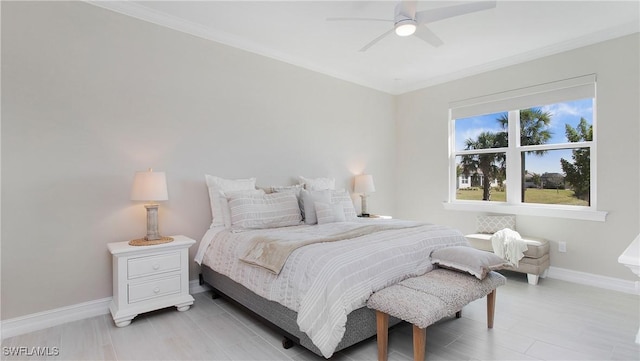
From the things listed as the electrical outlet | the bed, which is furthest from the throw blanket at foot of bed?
the electrical outlet

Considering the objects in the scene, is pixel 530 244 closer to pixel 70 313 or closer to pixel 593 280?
pixel 593 280

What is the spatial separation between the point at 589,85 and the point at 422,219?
273 centimetres

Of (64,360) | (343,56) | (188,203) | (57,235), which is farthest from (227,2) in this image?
(64,360)

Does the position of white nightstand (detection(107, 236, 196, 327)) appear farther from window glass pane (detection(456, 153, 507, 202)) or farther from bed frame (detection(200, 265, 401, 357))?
window glass pane (detection(456, 153, 507, 202))

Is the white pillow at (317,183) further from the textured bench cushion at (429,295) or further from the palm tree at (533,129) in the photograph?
the palm tree at (533,129)

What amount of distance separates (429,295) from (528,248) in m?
2.30

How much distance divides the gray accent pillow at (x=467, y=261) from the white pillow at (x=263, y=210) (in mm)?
1443

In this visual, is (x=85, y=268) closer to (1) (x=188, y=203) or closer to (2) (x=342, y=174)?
(1) (x=188, y=203)

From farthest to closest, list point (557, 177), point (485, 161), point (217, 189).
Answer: point (485, 161) → point (557, 177) → point (217, 189)

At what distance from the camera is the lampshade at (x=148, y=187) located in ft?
8.95

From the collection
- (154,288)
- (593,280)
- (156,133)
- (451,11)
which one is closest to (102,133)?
(156,133)

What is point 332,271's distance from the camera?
195 centimetres

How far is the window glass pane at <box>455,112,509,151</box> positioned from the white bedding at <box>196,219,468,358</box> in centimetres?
238

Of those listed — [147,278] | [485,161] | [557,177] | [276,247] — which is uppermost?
[485,161]
